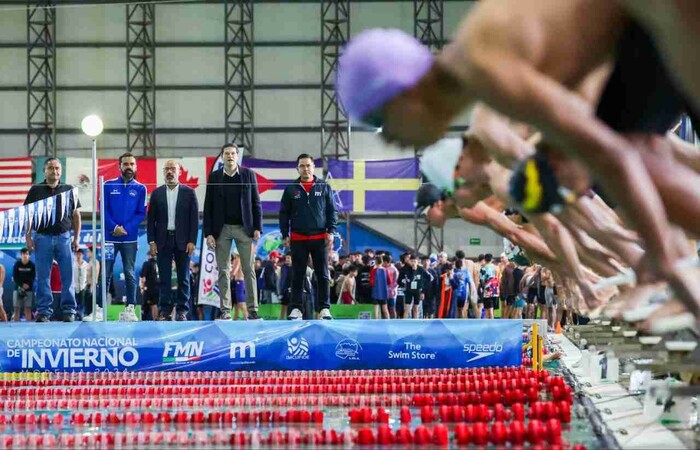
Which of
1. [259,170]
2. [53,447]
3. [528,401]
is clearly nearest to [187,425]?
[53,447]

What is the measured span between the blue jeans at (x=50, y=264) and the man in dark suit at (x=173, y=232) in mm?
791

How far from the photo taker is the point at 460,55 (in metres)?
3.03

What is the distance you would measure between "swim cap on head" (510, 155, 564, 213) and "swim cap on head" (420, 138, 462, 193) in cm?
166

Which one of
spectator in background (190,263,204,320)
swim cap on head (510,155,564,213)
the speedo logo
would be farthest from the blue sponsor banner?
swim cap on head (510,155,564,213)

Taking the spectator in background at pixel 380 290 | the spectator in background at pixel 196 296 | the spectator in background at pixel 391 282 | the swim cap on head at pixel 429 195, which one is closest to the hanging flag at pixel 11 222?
the spectator in background at pixel 196 296

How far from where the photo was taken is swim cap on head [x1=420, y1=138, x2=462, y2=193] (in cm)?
502

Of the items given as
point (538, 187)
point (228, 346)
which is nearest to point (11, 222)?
point (228, 346)

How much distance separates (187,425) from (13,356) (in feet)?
13.0

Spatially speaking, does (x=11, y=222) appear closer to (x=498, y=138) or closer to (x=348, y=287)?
(x=498, y=138)

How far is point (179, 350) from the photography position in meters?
9.63

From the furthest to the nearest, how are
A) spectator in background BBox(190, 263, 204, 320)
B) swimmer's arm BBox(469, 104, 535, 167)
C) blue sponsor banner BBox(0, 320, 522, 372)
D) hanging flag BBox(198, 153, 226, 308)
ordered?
spectator in background BBox(190, 263, 204, 320) → hanging flag BBox(198, 153, 226, 308) → blue sponsor banner BBox(0, 320, 522, 372) → swimmer's arm BBox(469, 104, 535, 167)

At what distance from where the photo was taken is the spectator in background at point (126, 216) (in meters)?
10.1

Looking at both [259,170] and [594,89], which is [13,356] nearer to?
[594,89]

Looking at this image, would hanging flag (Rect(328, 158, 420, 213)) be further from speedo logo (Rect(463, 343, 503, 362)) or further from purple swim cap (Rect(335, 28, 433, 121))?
purple swim cap (Rect(335, 28, 433, 121))
